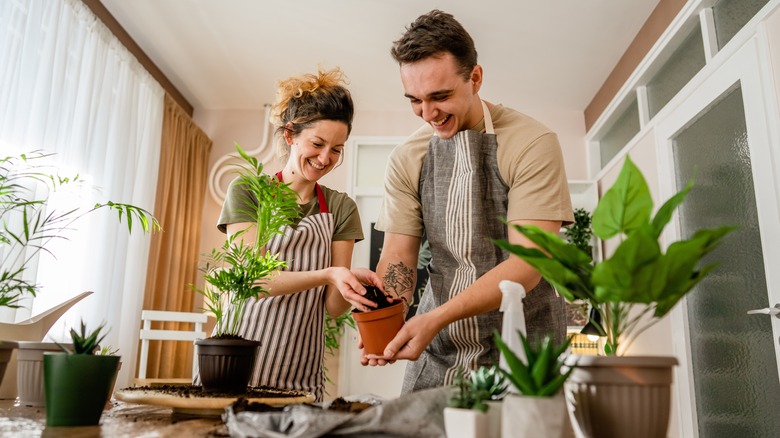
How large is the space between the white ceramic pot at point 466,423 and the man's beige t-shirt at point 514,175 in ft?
2.72

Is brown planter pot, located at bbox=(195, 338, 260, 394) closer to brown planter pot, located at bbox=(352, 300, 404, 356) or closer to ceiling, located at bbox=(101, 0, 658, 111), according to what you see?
brown planter pot, located at bbox=(352, 300, 404, 356)

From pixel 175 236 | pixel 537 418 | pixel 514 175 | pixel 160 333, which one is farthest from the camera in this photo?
pixel 175 236

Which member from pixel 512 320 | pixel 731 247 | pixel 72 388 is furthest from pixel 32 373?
pixel 731 247

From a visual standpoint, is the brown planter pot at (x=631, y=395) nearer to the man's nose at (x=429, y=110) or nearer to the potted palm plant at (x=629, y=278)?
the potted palm plant at (x=629, y=278)

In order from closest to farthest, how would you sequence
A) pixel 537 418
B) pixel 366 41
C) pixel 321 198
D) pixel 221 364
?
1. pixel 537 418
2. pixel 221 364
3. pixel 321 198
4. pixel 366 41

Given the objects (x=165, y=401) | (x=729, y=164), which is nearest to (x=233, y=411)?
(x=165, y=401)

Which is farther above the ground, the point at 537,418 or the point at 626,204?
the point at 626,204

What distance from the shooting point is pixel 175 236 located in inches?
164

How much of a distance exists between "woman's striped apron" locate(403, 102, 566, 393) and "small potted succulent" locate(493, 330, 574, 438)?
76 centimetres

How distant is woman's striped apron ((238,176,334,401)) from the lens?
1.51 metres

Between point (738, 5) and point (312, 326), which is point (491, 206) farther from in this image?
point (738, 5)

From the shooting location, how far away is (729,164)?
242 cm

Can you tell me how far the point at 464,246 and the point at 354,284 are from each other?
36 cm

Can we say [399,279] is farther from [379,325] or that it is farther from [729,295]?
[729,295]
